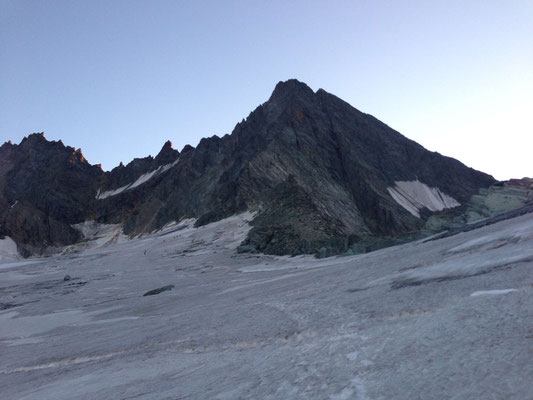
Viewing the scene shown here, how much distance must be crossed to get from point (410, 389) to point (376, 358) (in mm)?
682

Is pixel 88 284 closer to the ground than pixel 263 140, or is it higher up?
closer to the ground

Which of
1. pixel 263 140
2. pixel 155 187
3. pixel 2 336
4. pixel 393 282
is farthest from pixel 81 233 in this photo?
pixel 393 282

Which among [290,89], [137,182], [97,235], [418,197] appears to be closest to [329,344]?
[418,197]

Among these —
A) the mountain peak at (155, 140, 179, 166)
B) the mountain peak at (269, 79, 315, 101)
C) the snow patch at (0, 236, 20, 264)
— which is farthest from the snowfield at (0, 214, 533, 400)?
the mountain peak at (155, 140, 179, 166)

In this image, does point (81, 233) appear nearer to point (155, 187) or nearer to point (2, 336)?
point (155, 187)

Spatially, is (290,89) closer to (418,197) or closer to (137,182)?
(418,197)

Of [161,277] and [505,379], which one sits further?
[161,277]

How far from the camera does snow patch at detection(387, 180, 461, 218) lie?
59844 mm

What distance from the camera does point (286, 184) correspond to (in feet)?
127

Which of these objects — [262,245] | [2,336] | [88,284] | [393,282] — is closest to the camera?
[393,282]

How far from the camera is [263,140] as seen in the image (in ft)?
221

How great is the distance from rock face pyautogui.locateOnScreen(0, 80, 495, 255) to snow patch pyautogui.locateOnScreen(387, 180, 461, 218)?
250 millimetres

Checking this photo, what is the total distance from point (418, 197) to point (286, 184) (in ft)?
110

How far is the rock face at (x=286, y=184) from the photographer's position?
3503 centimetres
